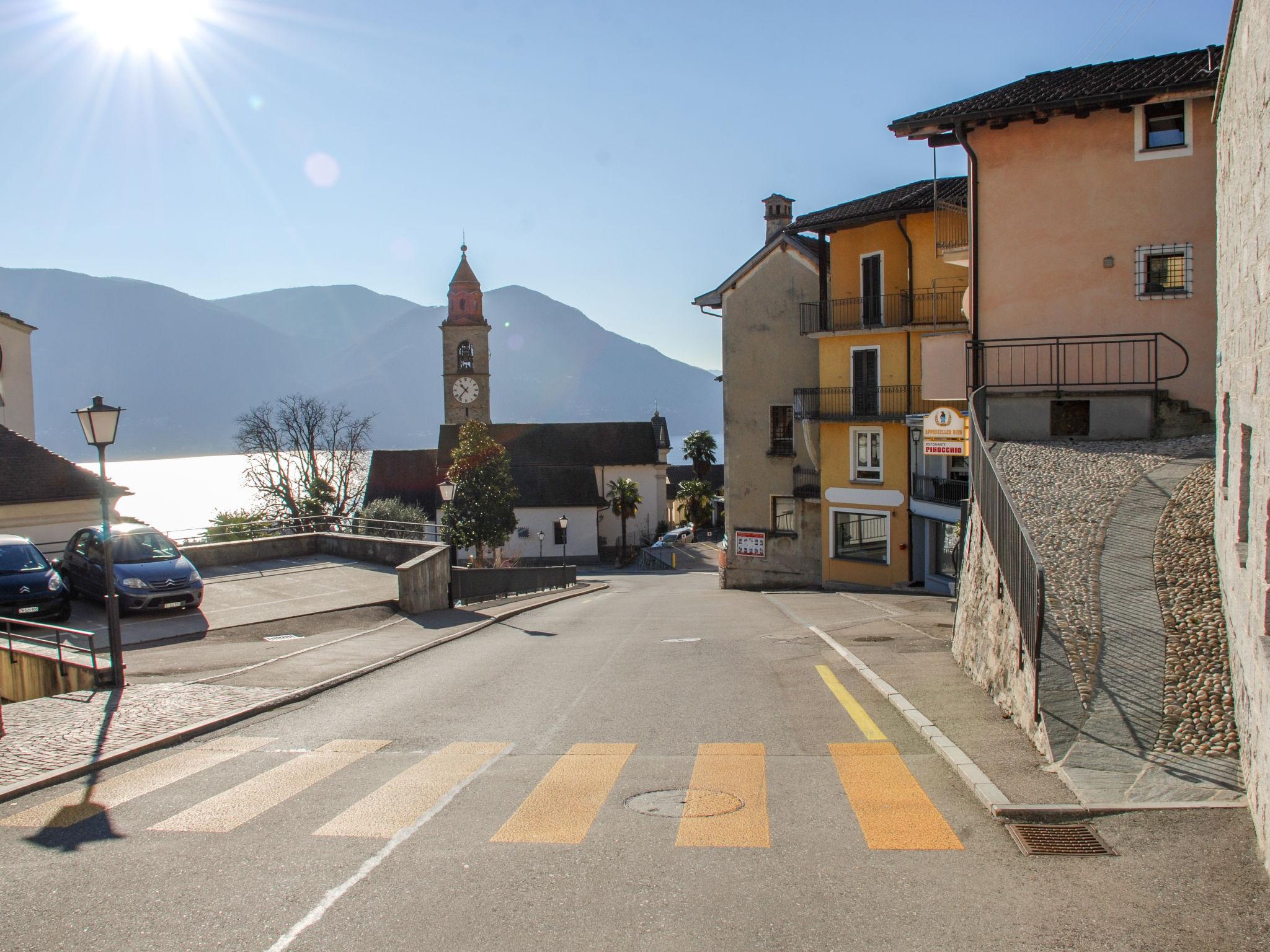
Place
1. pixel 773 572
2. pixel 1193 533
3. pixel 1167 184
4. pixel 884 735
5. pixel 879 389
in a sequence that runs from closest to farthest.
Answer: pixel 884 735
pixel 1193 533
pixel 1167 184
pixel 879 389
pixel 773 572

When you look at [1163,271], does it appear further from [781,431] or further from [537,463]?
[537,463]

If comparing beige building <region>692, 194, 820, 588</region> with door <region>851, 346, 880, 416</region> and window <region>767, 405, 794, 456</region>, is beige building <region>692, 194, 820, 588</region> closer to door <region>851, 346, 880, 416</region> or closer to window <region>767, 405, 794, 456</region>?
window <region>767, 405, 794, 456</region>

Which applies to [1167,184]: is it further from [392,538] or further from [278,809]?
[392,538]

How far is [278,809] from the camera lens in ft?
A: 25.0

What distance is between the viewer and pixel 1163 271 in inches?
728

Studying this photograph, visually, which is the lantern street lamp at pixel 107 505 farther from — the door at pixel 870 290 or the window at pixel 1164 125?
the door at pixel 870 290

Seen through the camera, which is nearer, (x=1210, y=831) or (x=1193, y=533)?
(x=1210, y=831)

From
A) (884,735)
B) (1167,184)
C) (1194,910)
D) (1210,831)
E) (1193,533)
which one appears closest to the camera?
(1194,910)

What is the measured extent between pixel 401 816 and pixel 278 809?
1.07 m

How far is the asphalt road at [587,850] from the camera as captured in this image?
5270 millimetres

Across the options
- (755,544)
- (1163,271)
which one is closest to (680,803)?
(1163,271)

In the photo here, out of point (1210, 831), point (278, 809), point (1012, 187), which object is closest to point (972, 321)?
point (1012, 187)

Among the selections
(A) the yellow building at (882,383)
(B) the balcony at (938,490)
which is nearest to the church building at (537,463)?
(A) the yellow building at (882,383)

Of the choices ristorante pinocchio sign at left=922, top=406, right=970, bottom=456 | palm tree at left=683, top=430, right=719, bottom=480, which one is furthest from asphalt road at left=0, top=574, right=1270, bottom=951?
palm tree at left=683, top=430, right=719, bottom=480
